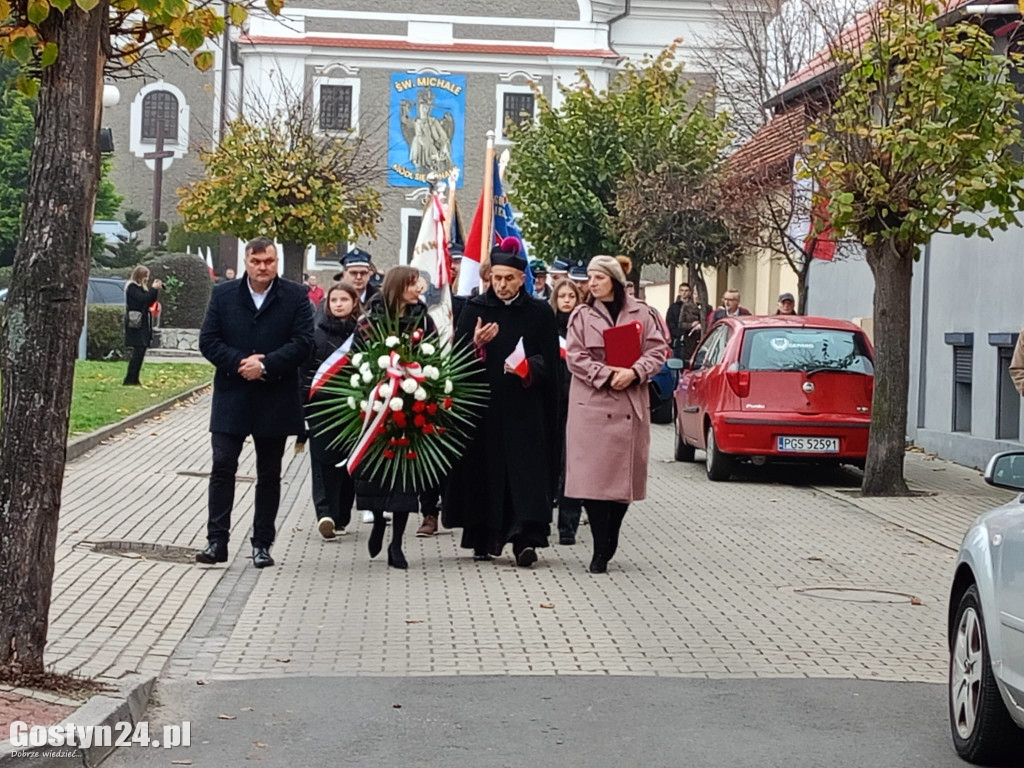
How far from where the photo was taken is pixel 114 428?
2103 centimetres

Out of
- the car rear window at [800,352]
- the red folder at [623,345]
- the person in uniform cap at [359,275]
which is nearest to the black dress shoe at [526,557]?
the red folder at [623,345]

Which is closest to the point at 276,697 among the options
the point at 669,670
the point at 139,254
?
the point at 669,670

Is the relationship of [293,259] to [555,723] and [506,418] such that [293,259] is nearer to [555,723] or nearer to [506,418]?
[506,418]

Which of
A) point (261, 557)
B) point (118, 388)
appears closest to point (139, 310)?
point (118, 388)

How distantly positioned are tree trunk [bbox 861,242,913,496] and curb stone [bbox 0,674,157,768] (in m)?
10.3

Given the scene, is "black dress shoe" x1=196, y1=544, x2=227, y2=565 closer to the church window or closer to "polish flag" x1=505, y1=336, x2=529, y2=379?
"polish flag" x1=505, y1=336, x2=529, y2=379

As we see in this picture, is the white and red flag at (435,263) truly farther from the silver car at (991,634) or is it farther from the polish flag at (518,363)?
the silver car at (991,634)

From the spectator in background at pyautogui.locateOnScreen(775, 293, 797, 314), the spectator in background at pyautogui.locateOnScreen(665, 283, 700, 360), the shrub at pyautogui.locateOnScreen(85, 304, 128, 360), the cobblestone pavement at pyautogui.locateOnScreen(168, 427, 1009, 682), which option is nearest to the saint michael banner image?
the shrub at pyautogui.locateOnScreen(85, 304, 128, 360)

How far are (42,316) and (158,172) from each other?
60.2 meters

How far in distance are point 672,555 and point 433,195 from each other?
162 inches

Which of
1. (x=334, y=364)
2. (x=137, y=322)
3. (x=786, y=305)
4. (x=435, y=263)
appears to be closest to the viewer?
(x=334, y=364)

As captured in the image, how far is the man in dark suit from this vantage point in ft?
36.3

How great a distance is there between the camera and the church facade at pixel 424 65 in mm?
62688

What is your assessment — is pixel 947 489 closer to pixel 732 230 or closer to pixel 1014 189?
pixel 1014 189
